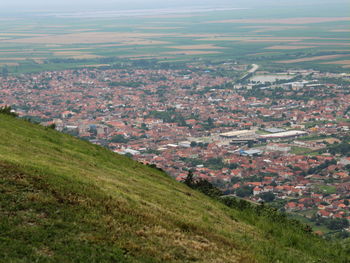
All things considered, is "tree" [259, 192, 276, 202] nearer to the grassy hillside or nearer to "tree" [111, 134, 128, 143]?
the grassy hillside

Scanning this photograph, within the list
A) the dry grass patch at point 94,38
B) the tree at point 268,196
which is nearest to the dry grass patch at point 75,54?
the dry grass patch at point 94,38

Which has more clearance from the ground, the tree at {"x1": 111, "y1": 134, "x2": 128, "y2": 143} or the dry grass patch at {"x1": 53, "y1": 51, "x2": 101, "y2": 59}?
the tree at {"x1": 111, "y1": 134, "x2": 128, "y2": 143}

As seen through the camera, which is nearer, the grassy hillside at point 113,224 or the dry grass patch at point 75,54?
the grassy hillside at point 113,224

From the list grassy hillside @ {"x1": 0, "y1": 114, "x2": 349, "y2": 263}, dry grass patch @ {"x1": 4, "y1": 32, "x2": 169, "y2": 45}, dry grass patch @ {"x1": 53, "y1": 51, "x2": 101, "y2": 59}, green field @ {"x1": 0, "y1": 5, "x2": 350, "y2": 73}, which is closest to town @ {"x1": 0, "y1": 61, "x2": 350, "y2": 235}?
green field @ {"x1": 0, "y1": 5, "x2": 350, "y2": 73}

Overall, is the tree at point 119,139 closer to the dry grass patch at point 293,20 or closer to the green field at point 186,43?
the green field at point 186,43

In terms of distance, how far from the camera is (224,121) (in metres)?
58.7

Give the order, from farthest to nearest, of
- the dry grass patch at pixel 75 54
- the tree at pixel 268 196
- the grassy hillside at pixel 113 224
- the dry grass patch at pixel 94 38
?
1. the dry grass patch at pixel 94 38
2. the dry grass patch at pixel 75 54
3. the tree at pixel 268 196
4. the grassy hillside at pixel 113 224

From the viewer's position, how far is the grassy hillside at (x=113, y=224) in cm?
726

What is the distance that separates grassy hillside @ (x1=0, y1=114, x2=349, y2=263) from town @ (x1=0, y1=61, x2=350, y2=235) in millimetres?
14123

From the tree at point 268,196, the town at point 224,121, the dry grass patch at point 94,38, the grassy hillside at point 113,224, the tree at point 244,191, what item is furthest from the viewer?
the dry grass patch at point 94,38

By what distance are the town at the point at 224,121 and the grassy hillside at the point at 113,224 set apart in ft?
46.3

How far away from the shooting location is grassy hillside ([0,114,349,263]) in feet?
23.8

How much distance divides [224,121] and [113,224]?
167ft

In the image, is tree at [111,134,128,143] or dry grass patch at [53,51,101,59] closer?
tree at [111,134,128,143]
